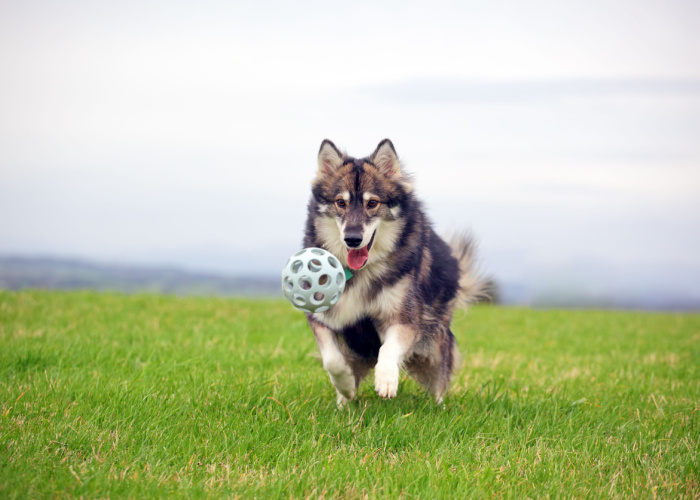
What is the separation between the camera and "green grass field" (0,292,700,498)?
11.9 feet

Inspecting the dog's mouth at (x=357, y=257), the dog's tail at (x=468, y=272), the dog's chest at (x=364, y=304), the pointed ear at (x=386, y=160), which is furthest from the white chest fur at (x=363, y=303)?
the dog's tail at (x=468, y=272)

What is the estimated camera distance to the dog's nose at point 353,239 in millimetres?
4570

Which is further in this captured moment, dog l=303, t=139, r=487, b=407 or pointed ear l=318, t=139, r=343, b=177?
pointed ear l=318, t=139, r=343, b=177

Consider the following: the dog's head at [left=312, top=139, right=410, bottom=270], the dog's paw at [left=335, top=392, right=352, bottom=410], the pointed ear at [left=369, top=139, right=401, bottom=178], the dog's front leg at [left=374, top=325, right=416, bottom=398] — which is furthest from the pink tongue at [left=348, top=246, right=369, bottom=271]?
the dog's paw at [left=335, top=392, right=352, bottom=410]

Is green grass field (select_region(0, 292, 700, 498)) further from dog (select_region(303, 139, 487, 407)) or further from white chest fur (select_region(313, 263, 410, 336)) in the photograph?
white chest fur (select_region(313, 263, 410, 336))

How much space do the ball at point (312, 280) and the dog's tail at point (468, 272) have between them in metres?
2.45

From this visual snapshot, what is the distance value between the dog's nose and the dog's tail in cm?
221

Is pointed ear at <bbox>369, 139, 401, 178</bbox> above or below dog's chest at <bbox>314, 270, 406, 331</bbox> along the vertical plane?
above

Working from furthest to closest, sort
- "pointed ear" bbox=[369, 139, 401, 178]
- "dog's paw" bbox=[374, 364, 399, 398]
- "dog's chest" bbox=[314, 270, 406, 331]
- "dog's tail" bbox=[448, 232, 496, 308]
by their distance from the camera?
"dog's tail" bbox=[448, 232, 496, 308]
"pointed ear" bbox=[369, 139, 401, 178]
"dog's chest" bbox=[314, 270, 406, 331]
"dog's paw" bbox=[374, 364, 399, 398]

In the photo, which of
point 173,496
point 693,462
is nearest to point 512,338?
point 693,462

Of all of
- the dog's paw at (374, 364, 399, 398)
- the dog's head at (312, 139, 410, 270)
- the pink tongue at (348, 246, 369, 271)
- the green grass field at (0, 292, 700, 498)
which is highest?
the dog's head at (312, 139, 410, 270)

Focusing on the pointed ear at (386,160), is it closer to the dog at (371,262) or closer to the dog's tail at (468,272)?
the dog at (371,262)

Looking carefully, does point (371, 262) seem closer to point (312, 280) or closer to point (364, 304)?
point (364, 304)

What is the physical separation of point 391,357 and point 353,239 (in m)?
0.95
